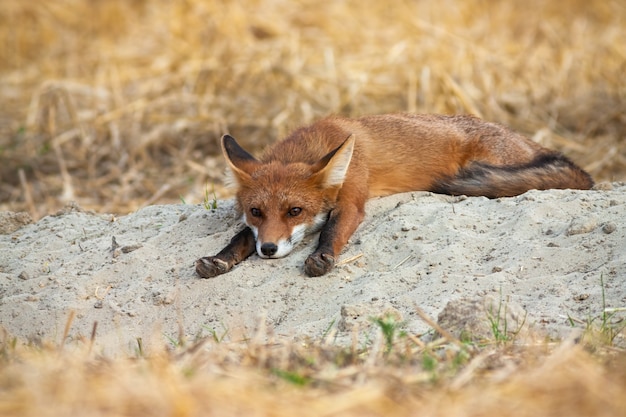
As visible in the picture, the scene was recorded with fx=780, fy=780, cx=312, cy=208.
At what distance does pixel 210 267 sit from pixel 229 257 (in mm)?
169

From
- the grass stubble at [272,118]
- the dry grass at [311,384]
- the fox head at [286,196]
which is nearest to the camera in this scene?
the dry grass at [311,384]

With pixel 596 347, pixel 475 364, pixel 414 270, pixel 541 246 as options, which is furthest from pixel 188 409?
pixel 541 246

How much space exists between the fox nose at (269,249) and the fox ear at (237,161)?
59cm

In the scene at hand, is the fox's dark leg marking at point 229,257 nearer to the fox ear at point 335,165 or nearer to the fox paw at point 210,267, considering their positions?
the fox paw at point 210,267

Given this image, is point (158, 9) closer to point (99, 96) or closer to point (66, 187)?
point (99, 96)

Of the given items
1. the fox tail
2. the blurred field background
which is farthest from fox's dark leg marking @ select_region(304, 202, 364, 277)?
the blurred field background

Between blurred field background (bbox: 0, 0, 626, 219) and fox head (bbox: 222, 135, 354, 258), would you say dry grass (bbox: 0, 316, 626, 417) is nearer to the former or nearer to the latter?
fox head (bbox: 222, 135, 354, 258)

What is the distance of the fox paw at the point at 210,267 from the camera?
525 centimetres

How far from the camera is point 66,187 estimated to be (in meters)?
8.93

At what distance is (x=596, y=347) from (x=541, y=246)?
1.50 metres

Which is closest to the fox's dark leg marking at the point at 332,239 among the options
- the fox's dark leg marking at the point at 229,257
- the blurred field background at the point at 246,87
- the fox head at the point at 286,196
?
the fox head at the point at 286,196

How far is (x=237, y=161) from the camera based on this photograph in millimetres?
5789

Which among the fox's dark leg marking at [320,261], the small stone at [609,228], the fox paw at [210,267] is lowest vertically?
the fox paw at [210,267]

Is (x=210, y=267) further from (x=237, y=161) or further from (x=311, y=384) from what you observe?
(x=311, y=384)
